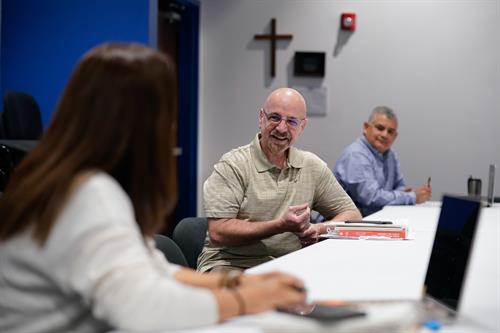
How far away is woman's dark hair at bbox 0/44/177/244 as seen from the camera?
1468mm

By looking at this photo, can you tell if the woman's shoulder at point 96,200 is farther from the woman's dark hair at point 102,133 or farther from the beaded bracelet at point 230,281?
the beaded bracelet at point 230,281

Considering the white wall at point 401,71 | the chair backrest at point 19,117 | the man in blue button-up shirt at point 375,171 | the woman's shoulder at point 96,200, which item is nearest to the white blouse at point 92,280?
the woman's shoulder at point 96,200

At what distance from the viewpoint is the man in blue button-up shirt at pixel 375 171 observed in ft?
16.4

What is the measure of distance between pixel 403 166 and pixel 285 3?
179 centimetres

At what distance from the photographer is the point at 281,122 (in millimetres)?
3596

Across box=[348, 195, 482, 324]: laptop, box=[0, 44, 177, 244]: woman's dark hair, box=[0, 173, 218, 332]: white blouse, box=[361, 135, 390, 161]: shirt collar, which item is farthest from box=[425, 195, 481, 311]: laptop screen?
box=[361, 135, 390, 161]: shirt collar

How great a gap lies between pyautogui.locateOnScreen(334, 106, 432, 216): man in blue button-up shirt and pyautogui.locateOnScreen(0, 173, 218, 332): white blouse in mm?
3561

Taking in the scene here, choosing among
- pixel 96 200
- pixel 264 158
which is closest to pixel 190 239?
Result: pixel 264 158

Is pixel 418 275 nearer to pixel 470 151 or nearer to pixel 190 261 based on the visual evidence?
pixel 190 261

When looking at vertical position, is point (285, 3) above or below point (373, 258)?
above

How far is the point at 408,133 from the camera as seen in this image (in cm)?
680

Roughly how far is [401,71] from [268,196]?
12.0 ft

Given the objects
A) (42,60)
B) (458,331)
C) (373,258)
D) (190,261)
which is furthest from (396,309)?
(42,60)

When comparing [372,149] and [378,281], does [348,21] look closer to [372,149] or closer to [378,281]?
[372,149]
